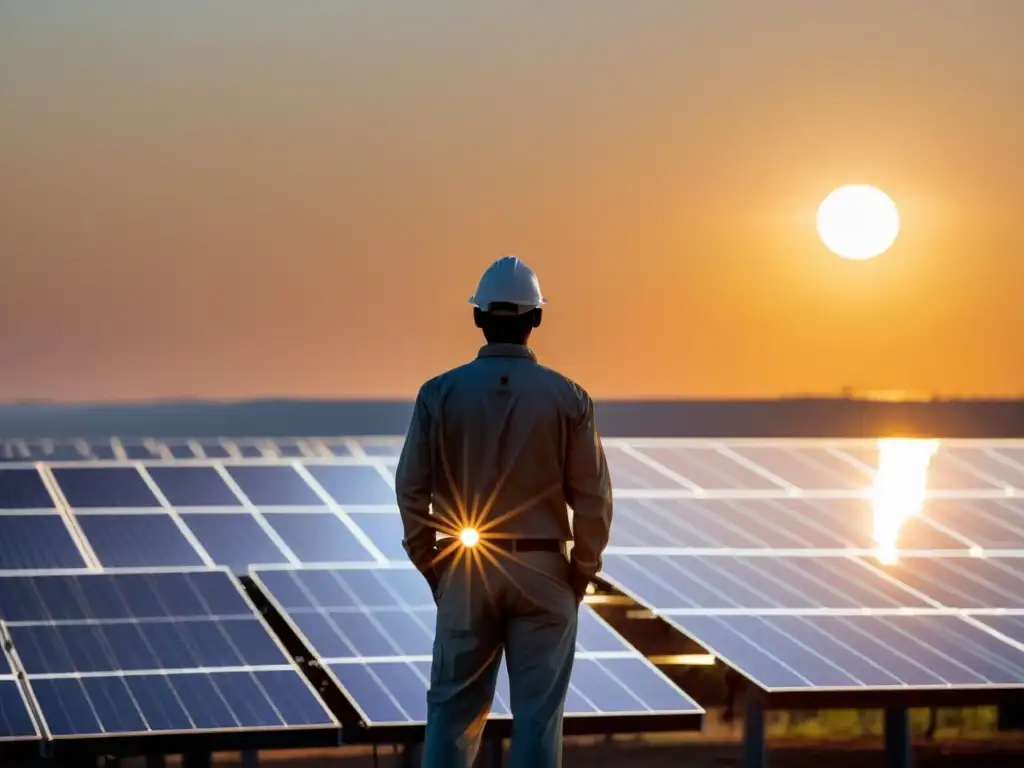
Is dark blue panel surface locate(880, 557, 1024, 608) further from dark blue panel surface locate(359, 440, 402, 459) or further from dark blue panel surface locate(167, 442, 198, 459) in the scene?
dark blue panel surface locate(167, 442, 198, 459)

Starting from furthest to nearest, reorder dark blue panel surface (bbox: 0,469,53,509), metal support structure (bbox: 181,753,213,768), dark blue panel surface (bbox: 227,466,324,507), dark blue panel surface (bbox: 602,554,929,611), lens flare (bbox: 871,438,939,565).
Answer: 1. lens flare (bbox: 871,438,939,565)
2. dark blue panel surface (bbox: 227,466,324,507)
3. dark blue panel surface (bbox: 0,469,53,509)
4. dark blue panel surface (bbox: 602,554,929,611)
5. metal support structure (bbox: 181,753,213,768)

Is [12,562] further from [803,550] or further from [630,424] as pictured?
[630,424]

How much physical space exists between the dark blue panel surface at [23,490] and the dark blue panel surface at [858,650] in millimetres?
5386

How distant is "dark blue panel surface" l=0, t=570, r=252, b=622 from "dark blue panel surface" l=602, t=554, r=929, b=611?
288 cm

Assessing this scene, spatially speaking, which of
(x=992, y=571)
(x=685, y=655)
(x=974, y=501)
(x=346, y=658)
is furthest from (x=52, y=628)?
(x=974, y=501)

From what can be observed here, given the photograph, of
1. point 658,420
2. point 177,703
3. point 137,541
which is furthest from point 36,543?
point 658,420

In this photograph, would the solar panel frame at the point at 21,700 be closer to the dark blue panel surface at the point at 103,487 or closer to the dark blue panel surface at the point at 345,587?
the dark blue panel surface at the point at 345,587

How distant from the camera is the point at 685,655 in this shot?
12367 millimetres

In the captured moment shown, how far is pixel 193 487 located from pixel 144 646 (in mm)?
3674

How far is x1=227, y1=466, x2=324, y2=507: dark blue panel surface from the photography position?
46.0 ft

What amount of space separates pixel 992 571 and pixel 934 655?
241 cm

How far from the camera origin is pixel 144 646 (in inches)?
430

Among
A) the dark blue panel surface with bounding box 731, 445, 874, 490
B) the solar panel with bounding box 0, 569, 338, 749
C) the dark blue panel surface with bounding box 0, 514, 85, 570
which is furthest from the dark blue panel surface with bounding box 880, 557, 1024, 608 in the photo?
the dark blue panel surface with bounding box 0, 514, 85, 570

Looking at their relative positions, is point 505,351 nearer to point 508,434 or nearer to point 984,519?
point 508,434
